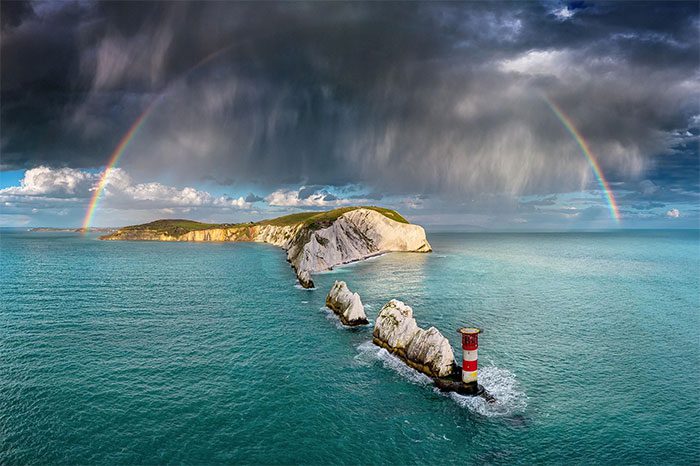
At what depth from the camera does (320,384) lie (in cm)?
3531

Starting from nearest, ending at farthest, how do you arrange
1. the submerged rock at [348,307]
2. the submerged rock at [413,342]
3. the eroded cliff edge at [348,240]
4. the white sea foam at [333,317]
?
the submerged rock at [413,342]
the white sea foam at [333,317]
the submerged rock at [348,307]
the eroded cliff edge at [348,240]

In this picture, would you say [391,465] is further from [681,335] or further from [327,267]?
[327,267]

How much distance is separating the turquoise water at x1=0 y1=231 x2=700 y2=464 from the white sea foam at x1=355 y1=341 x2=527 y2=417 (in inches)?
8.0

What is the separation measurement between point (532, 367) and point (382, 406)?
18957 mm

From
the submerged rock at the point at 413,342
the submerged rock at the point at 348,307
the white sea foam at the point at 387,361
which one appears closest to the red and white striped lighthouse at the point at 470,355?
the submerged rock at the point at 413,342

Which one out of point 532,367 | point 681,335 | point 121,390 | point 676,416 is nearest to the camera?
point 676,416

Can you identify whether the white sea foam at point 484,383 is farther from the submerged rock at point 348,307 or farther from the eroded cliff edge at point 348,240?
the eroded cliff edge at point 348,240

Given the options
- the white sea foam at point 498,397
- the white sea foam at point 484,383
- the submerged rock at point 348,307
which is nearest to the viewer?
the white sea foam at point 498,397

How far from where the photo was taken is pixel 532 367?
39.9m

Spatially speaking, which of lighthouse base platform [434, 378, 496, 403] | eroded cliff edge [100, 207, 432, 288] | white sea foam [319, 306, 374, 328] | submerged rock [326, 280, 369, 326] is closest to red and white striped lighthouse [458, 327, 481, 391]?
lighthouse base platform [434, 378, 496, 403]

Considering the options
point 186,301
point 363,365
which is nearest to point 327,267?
point 186,301

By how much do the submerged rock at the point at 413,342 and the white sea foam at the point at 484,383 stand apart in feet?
2.83

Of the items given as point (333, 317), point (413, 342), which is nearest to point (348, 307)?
point (333, 317)

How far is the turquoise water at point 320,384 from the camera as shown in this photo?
25.6 metres
